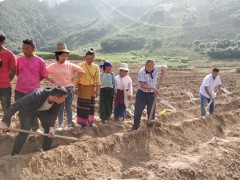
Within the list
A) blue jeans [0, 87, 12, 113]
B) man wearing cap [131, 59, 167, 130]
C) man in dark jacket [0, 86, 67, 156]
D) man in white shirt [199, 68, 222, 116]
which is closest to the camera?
man in dark jacket [0, 86, 67, 156]

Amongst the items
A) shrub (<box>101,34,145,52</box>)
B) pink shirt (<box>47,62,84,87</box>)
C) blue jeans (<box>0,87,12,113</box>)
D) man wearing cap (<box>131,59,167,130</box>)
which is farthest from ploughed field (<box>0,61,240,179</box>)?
shrub (<box>101,34,145,52</box>)

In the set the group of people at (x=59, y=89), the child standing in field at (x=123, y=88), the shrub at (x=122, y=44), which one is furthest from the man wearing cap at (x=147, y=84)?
the shrub at (x=122, y=44)

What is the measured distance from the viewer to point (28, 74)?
17.2 ft

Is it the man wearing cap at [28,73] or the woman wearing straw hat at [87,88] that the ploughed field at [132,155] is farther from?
the man wearing cap at [28,73]

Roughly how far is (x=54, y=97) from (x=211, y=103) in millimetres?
5580

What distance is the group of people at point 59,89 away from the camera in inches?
183

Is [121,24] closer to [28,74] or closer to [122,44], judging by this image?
[122,44]

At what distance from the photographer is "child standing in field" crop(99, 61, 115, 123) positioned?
22.5ft

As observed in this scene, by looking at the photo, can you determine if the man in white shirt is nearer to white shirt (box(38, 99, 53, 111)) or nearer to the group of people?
the group of people

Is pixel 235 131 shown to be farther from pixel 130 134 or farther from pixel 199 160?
pixel 130 134

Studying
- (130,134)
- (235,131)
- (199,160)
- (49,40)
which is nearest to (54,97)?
(130,134)

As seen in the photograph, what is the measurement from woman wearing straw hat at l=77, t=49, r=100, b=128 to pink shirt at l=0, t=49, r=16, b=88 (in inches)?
55.9

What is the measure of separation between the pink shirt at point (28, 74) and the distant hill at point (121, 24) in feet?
143

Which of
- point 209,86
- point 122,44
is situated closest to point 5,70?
point 209,86
